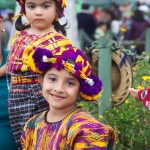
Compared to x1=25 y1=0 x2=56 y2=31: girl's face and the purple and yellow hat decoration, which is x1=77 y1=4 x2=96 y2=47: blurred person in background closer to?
x1=25 y1=0 x2=56 y2=31: girl's face

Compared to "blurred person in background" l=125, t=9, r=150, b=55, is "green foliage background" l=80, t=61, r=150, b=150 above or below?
below

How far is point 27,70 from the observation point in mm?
4949

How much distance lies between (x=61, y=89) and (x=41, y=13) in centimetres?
98

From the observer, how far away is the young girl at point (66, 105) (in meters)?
4.10

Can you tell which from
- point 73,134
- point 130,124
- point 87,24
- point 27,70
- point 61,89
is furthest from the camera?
point 87,24

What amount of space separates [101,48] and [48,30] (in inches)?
38.2

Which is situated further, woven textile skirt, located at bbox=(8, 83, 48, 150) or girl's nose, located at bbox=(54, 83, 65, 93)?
woven textile skirt, located at bbox=(8, 83, 48, 150)

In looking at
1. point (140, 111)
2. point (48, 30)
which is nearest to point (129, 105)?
point (140, 111)

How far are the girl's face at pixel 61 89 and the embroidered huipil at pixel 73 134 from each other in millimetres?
82

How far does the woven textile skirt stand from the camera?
497 centimetres

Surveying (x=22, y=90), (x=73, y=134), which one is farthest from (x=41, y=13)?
(x=73, y=134)

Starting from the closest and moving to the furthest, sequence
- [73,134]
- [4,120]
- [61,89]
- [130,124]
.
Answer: [73,134]
[61,89]
[4,120]
[130,124]

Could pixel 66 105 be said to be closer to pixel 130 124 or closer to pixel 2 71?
pixel 2 71

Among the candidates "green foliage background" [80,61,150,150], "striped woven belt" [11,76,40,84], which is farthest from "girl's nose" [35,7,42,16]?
"green foliage background" [80,61,150,150]
